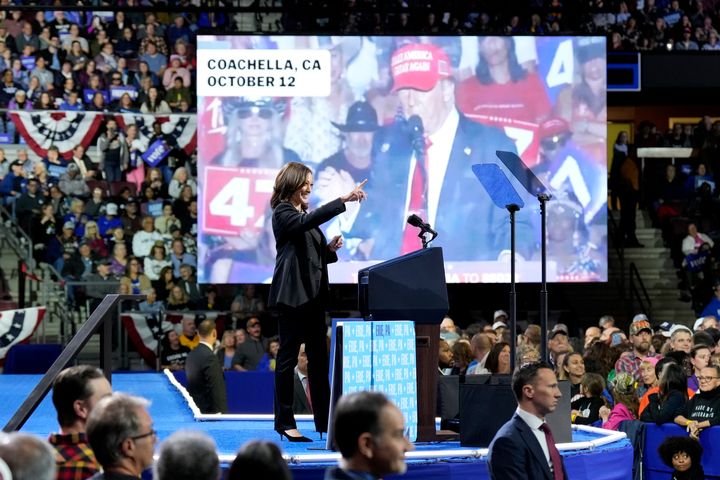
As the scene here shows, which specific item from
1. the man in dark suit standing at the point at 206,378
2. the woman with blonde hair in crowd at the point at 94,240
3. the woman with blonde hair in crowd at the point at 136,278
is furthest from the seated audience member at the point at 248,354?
the woman with blonde hair in crowd at the point at 94,240

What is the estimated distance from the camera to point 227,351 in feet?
48.6

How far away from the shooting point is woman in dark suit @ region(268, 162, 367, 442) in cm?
679

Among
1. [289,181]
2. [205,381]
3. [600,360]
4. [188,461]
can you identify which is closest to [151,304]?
[205,381]

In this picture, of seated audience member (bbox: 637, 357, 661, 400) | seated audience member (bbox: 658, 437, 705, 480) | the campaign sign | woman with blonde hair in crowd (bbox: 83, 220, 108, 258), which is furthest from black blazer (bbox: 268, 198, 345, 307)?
the campaign sign

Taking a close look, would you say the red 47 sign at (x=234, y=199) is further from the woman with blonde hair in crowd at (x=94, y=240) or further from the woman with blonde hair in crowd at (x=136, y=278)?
the woman with blonde hair in crowd at (x=94, y=240)

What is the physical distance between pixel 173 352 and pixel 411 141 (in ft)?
13.3

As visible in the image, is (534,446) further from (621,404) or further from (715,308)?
(715,308)

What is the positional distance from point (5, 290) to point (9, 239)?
728 mm

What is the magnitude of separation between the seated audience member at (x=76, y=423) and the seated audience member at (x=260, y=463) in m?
0.96

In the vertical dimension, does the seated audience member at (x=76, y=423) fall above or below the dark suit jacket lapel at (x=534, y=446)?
above

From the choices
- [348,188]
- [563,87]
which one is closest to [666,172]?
[563,87]

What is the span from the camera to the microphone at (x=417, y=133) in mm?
16812

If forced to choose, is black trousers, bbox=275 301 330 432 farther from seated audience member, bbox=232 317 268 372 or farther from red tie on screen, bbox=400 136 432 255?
red tie on screen, bbox=400 136 432 255

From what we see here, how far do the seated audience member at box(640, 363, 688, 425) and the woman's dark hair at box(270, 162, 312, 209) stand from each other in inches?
143
